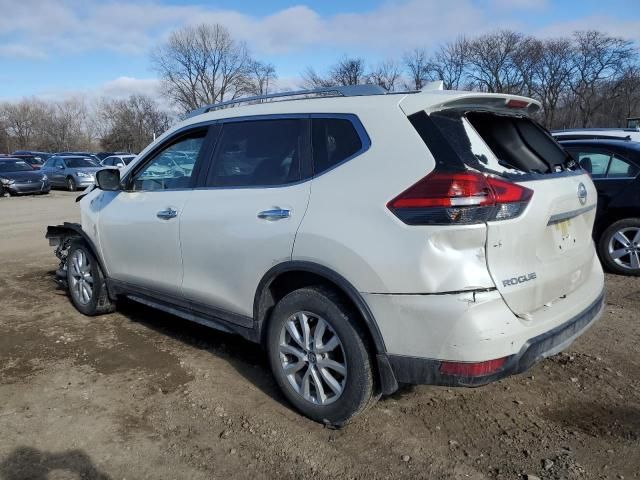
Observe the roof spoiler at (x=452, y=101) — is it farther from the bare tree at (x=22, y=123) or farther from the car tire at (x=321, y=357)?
the bare tree at (x=22, y=123)

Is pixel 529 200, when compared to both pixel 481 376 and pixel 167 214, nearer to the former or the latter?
pixel 481 376

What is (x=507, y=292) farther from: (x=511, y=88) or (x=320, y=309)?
(x=511, y=88)

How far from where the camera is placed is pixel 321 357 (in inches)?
121

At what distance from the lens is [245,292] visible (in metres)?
3.44

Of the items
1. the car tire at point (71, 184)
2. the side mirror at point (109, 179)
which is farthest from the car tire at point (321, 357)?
the car tire at point (71, 184)

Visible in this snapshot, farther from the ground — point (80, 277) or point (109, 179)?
point (109, 179)

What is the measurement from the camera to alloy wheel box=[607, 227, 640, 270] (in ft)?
20.6

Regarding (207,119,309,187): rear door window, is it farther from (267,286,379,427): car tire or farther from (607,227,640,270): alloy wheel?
(607,227,640,270): alloy wheel

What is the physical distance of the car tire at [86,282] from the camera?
499 centimetres

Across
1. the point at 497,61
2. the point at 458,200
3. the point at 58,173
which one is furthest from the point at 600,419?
the point at 497,61

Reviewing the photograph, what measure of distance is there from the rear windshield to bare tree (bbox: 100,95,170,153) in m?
67.2

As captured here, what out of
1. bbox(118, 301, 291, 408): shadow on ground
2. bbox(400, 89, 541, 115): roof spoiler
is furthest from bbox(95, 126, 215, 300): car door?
bbox(400, 89, 541, 115): roof spoiler

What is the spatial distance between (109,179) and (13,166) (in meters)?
21.5

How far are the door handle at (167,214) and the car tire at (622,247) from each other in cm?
502
